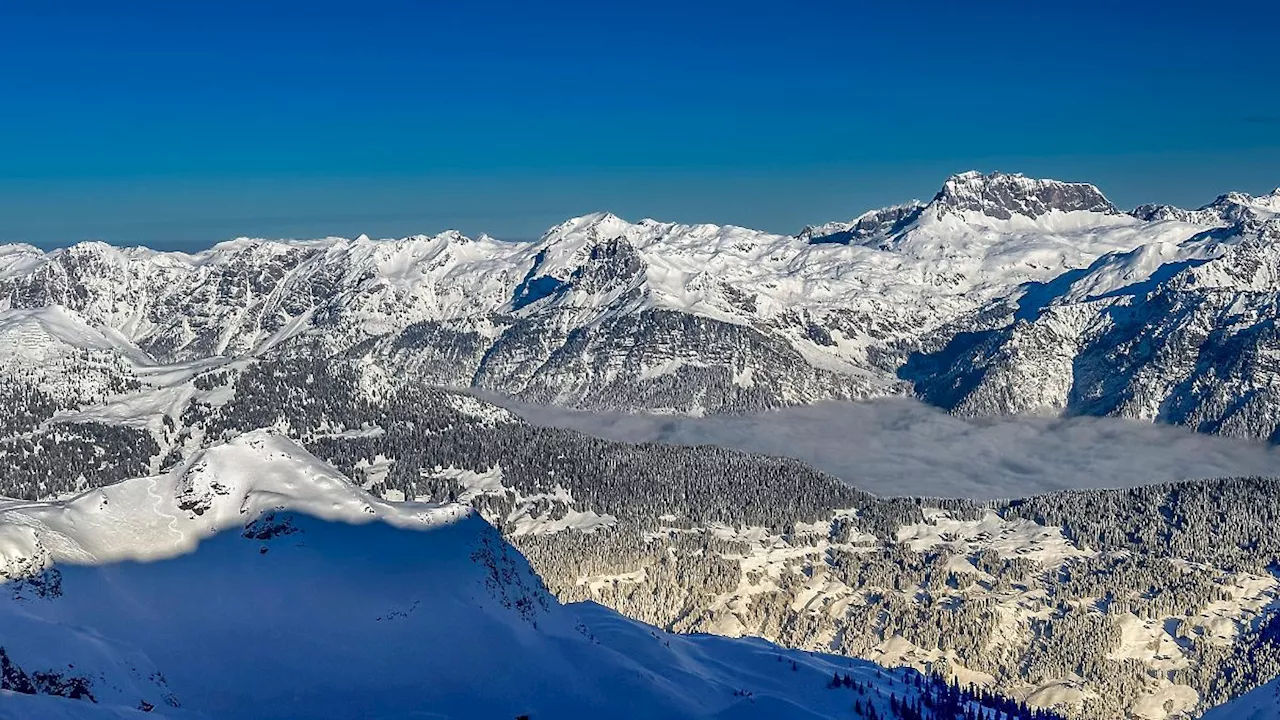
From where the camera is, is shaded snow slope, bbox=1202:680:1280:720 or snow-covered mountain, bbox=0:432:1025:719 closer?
snow-covered mountain, bbox=0:432:1025:719

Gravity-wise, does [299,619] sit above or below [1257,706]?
above

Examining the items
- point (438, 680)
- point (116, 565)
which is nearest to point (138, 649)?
point (116, 565)

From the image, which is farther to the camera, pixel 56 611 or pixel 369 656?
pixel 369 656

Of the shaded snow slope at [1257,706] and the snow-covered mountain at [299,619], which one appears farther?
the shaded snow slope at [1257,706]

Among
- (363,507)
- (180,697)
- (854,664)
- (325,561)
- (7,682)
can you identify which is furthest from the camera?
(854,664)

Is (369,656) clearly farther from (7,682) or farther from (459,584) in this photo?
(7,682)

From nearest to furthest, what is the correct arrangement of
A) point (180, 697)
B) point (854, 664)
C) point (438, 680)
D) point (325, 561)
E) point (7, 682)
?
point (7, 682) → point (180, 697) → point (438, 680) → point (325, 561) → point (854, 664)

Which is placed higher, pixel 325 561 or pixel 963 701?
pixel 325 561

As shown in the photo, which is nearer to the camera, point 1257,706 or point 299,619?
point 1257,706
